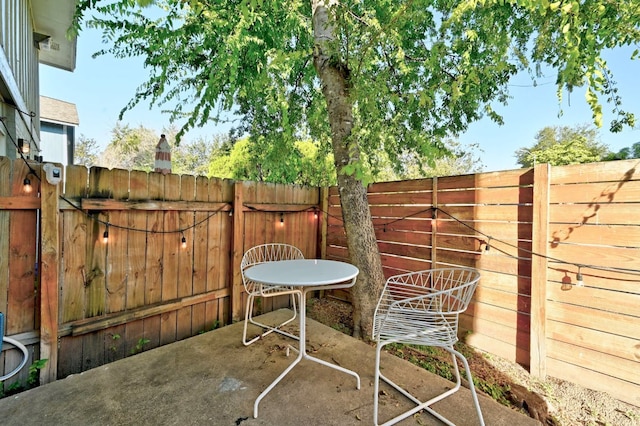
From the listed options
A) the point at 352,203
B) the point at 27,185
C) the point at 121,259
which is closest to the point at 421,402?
the point at 352,203

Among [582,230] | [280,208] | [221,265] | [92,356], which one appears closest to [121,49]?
[280,208]

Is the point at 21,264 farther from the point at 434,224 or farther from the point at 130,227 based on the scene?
the point at 434,224

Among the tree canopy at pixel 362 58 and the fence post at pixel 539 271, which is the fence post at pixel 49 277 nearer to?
the tree canopy at pixel 362 58

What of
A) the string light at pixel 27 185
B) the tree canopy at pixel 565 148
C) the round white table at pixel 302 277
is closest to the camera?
the round white table at pixel 302 277

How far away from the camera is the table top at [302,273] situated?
1664 mm

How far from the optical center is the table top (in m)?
1.66

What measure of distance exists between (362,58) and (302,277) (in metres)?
1.75

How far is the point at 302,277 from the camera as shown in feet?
5.87

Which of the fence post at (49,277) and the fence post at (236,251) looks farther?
the fence post at (236,251)

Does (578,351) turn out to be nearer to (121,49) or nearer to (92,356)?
(92,356)

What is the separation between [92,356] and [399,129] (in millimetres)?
3408

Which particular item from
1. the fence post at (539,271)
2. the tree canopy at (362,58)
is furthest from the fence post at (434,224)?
the fence post at (539,271)

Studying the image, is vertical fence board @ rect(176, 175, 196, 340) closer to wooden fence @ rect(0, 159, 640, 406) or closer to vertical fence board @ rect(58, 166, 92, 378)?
wooden fence @ rect(0, 159, 640, 406)

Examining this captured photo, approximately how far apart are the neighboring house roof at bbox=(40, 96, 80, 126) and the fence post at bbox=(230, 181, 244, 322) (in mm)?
10338
